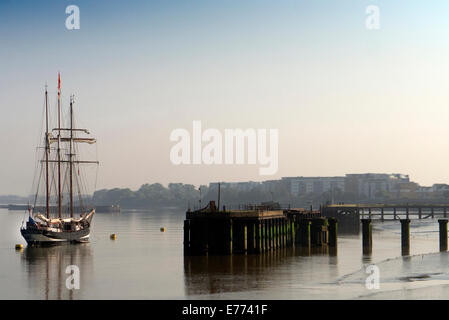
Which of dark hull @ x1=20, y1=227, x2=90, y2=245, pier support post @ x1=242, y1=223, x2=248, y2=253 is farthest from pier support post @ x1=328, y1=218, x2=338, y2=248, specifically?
dark hull @ x1=20, y1=227, x2=90, y2=245

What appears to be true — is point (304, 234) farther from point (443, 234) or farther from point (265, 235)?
point (443, 234)

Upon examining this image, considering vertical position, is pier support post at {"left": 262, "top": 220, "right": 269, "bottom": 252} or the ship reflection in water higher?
pier support post at {"left": 262, "top": 220, "right": 269, "bottom": 252}

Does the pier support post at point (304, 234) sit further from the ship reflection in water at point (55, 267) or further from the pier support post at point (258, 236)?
the ship reflection in water at point (55, 267)

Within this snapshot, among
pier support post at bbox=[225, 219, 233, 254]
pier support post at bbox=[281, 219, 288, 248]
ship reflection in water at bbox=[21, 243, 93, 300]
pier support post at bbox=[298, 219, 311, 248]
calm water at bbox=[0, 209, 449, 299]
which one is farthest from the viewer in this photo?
pier support post at bbox=[298, 219, 311, 248]

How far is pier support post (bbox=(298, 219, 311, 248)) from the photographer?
282ft

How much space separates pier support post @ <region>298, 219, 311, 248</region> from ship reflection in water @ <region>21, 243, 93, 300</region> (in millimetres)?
25249

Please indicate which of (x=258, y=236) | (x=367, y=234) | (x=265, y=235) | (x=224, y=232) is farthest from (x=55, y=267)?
(x=367, y=234)

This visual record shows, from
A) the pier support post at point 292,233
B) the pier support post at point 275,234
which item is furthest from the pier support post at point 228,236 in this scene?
the pier support post at point 292,233

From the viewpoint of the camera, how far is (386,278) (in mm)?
56094

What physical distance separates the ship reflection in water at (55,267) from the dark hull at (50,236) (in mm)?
1201

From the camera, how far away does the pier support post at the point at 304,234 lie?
85.9 metres

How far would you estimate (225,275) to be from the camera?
58.5 meters

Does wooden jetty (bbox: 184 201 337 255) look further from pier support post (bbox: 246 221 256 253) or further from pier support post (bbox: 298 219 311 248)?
pier support post (bbox: 298 219 311 248)
